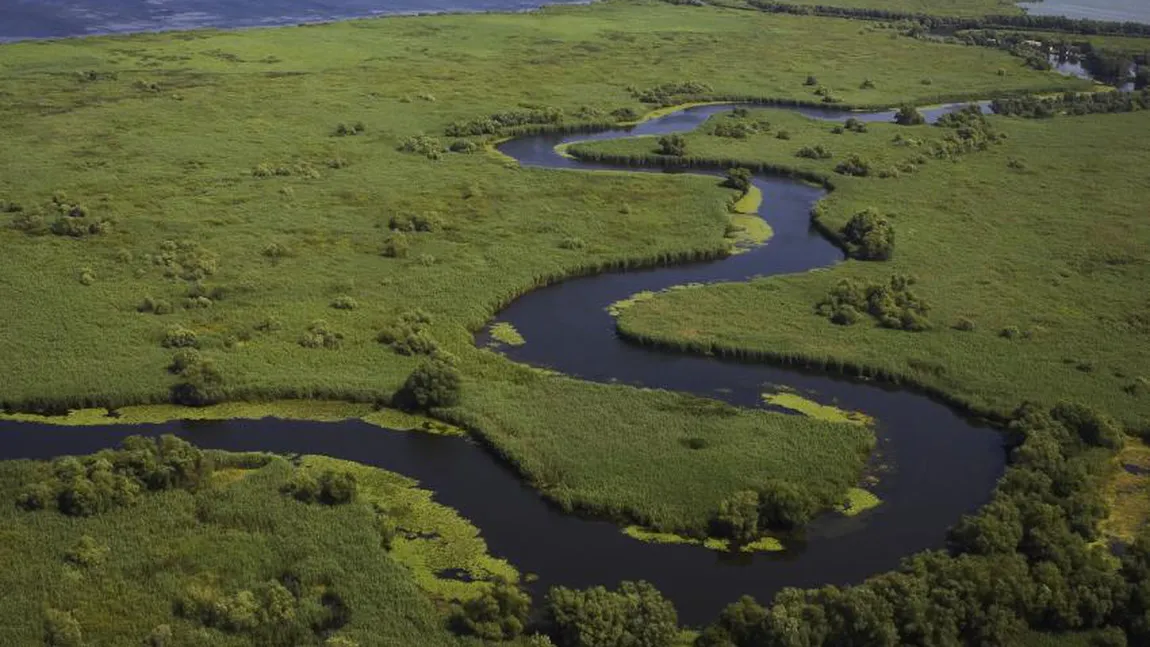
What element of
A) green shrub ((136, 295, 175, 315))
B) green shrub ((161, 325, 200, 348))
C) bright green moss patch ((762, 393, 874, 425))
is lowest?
bright green moss patch ((762, 393, 874, 425))

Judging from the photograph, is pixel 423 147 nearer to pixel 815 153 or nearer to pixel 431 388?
pixel 815 153

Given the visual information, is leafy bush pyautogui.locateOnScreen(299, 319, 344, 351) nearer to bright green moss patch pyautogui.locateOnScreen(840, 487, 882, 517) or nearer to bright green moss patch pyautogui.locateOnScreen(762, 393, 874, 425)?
bright green moss patch pyautogui.locateOnScreen(762, 393, 874, 425)

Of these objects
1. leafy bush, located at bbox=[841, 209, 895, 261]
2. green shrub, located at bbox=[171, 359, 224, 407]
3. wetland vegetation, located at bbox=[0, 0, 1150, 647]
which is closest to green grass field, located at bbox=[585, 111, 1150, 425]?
wetland vegetation, located at bbox=[0, 0, 1150, 647]

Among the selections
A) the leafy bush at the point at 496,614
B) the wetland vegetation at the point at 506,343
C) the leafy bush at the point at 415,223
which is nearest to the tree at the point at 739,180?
the wetland vegetation at the point at 506,343

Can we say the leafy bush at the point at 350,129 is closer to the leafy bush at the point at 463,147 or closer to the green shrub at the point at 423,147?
the green shrub at the point at 423,147

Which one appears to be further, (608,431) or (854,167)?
(854,167)

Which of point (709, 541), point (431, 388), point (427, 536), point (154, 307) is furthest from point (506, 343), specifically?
point (709, 541)

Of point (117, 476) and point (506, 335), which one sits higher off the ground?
point (506, 335)
